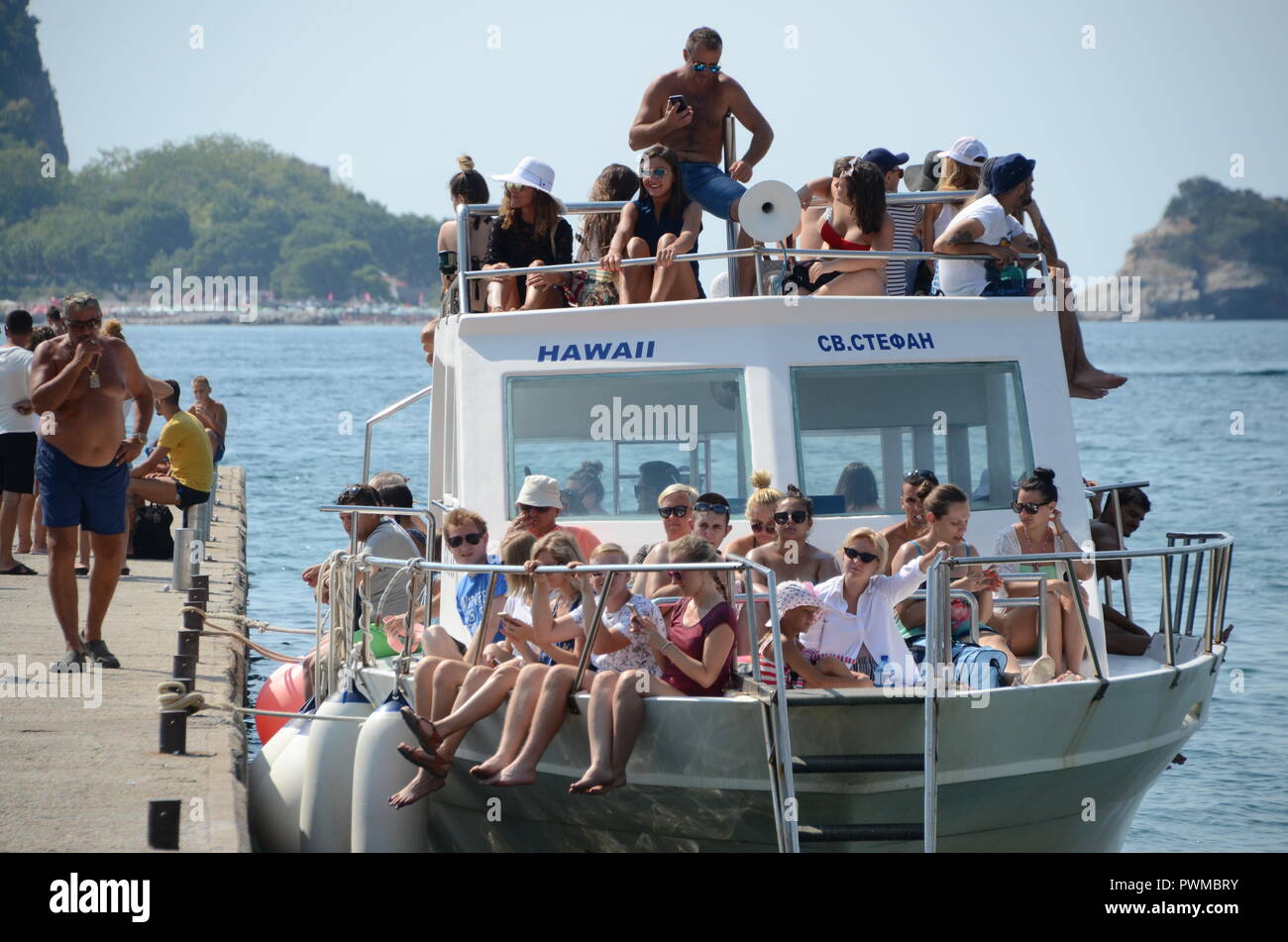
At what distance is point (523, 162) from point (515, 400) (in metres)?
1.56

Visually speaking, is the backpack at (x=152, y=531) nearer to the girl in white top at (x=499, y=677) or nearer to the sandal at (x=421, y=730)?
the girl in white top at (x=499, y=677)

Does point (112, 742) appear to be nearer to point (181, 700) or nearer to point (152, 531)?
point (181, 700)

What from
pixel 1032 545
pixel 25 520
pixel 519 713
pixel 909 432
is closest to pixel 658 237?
pixel 909 432

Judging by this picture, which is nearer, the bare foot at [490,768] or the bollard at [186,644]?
the bare foot at [490,768]

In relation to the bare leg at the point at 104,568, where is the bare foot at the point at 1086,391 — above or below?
above

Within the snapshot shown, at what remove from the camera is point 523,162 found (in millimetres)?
10055

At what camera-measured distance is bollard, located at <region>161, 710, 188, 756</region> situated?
8930mm

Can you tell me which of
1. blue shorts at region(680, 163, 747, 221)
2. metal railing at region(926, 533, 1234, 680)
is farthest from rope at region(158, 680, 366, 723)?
blue shorts at region(680, 163, 747, 221)

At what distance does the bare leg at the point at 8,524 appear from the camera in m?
13.4

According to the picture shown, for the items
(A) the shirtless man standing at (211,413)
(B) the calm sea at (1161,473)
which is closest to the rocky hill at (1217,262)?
(B) the calm sea at (1161,473)

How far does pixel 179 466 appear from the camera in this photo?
15.7 meters

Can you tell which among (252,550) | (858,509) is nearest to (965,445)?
(858,509)

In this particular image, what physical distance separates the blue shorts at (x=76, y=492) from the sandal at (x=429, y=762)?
318 cm

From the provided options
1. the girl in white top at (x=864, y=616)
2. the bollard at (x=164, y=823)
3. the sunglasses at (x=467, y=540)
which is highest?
the sunglasses at (x=467, y=540)
